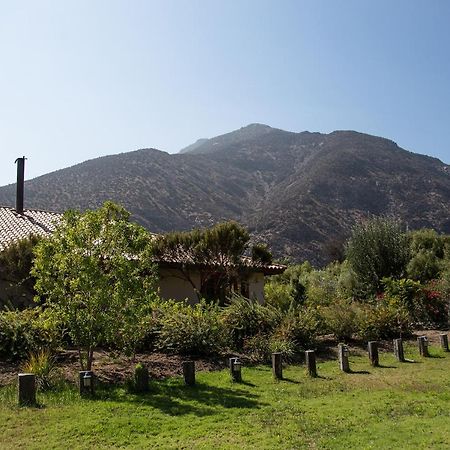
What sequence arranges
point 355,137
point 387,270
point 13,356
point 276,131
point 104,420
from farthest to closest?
point 276,131, point 355,137, point 387,270, point 13,356, point 104,420

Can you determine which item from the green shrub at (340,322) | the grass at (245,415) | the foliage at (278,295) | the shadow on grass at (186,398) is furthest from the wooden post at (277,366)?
the foliage at (278,295)

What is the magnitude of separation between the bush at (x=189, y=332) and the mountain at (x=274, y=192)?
43068 millimetres

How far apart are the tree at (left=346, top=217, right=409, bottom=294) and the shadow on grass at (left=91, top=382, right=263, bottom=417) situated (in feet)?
55.8

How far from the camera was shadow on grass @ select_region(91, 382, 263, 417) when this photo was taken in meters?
8.38

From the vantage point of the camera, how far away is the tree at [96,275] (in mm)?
9891

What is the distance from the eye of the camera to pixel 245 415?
26.2ft

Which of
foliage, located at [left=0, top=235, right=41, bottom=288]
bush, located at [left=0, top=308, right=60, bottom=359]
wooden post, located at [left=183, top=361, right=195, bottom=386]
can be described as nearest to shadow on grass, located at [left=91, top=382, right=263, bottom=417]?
wooden post, located at [left=183, top=361, right=195, bottom=386]

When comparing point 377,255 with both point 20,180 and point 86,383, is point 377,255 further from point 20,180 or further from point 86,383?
point 86,383

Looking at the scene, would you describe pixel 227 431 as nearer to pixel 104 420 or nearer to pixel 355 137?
pixel 104 420

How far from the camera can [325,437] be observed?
6852mm

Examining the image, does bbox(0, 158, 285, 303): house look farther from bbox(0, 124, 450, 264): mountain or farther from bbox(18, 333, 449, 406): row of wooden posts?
bbox(0, 124, 450, 264): mountain

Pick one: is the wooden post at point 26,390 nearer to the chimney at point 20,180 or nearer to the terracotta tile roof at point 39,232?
the terracotta tile roof at point 39,232

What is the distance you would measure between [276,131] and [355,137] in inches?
1669

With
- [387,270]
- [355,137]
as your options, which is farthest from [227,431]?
[355,137]
